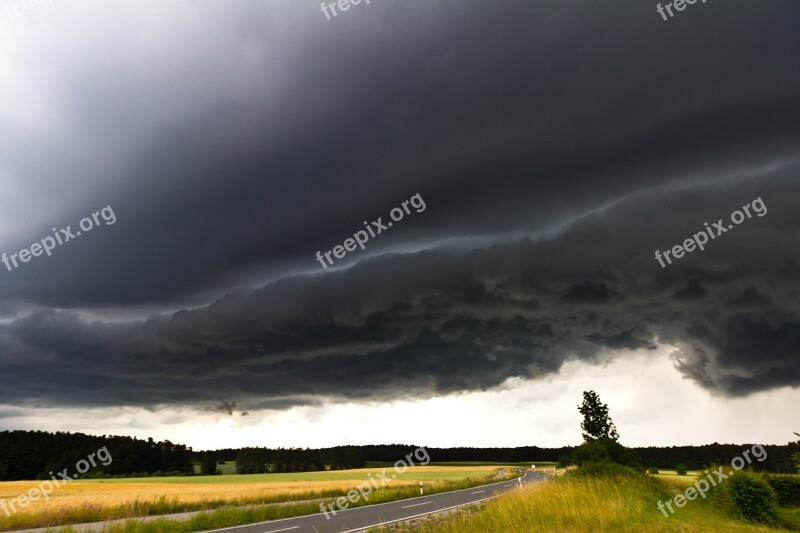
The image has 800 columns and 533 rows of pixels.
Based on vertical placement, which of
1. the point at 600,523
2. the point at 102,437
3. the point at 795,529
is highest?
the point at 102,437

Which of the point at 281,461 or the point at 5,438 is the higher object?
the point at 5,438

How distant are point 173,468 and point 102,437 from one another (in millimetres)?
27891

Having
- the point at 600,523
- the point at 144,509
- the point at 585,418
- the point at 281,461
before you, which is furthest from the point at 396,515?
the point at 281,461

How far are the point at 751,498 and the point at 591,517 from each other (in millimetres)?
8327

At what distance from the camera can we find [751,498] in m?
16.7

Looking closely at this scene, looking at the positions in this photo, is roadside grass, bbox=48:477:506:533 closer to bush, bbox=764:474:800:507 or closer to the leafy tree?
bush, bbox=764:474:800:507

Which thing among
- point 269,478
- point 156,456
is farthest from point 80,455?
point 269,478

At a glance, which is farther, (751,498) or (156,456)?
(156,456)

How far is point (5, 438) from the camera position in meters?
113

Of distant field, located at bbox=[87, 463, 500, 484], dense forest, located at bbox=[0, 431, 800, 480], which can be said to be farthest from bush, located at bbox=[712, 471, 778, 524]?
dense forest, located at bbox=[0, 431, 800, 480]

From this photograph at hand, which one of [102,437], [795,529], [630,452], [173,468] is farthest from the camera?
[102,437]

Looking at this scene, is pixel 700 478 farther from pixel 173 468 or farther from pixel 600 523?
pixel 173 468

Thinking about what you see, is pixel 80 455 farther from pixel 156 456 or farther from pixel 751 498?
pixel 751 498

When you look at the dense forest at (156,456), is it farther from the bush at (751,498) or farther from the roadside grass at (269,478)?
the bush at (751,498)
